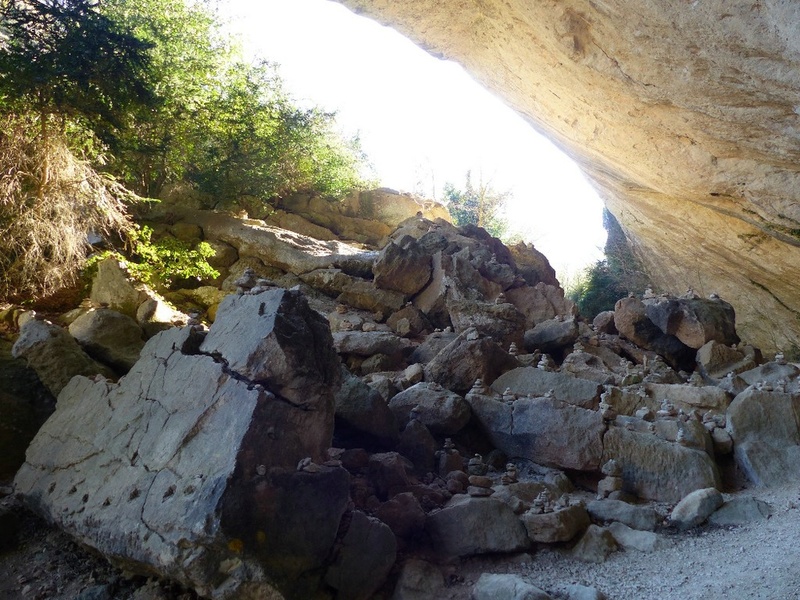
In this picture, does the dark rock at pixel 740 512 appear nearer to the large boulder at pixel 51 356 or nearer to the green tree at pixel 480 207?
the large boulder at pixel 51 356

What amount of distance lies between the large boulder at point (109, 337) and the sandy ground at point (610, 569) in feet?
6.53

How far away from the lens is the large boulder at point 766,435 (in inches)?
244

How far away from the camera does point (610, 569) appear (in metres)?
4.73

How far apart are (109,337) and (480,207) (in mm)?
16286

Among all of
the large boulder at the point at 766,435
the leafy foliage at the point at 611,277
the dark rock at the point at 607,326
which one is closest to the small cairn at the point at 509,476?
the large boulder at the point at 766,435

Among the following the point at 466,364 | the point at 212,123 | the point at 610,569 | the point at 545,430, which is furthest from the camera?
the point at 212,123

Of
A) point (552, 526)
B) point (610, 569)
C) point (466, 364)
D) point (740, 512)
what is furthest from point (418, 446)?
point (740, 512)

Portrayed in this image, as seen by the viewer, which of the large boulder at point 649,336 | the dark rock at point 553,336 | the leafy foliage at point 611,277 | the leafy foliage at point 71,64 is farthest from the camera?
the leafy foliage at point 611,277

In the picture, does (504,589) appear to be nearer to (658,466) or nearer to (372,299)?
(658,466)

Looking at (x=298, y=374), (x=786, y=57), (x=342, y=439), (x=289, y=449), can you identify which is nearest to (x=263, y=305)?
(x=298, y=374)

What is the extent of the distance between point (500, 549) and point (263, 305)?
2.78 metres

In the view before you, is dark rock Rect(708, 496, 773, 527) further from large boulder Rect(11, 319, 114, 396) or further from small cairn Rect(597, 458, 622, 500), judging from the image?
large boulder Rect(11, 319, 114, 396)

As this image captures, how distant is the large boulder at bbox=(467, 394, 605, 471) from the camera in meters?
6.36

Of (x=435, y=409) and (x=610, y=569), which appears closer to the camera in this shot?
(x=610, y=569)
